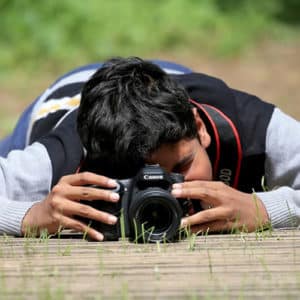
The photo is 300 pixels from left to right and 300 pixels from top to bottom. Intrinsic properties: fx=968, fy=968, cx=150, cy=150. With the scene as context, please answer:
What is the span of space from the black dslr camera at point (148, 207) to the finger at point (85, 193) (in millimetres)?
27

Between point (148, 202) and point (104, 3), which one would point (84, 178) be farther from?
point (104, 3)

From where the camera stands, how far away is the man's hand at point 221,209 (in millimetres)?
3006

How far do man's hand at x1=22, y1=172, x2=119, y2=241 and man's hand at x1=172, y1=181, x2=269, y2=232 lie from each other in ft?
0.74

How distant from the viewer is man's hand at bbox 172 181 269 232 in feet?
9.86

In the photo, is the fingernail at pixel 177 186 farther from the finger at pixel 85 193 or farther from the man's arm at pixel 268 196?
the finger at pixel 85 193

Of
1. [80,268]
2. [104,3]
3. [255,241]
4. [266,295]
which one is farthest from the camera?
[104,3]

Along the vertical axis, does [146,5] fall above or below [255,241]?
below

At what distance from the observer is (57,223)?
3.15 metres

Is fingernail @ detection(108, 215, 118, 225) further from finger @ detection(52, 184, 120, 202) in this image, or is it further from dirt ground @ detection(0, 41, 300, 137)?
dirt ground @ detection(0, 41, 300, 137)

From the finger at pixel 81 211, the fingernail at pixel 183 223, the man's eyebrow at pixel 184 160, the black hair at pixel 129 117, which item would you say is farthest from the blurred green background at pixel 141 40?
the fingernail at pixel 183 223

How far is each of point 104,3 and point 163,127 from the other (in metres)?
8.69

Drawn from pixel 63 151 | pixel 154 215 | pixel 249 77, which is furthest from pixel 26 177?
pixel 249 77

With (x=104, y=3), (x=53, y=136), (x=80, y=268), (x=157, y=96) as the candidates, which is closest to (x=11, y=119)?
(x=104, y=3)

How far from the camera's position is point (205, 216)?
308 centimetres
